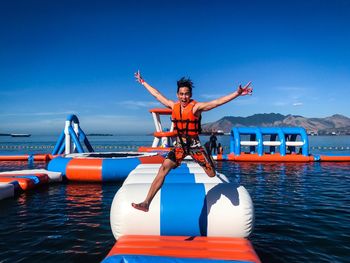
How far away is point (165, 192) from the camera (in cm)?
418

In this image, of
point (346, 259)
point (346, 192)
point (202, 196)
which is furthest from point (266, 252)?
point (346, 192)

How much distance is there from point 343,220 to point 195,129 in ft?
15.7

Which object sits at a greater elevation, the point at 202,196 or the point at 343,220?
the point at 202,196

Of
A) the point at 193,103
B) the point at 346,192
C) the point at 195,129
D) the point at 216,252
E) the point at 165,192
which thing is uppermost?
the point at 193,103

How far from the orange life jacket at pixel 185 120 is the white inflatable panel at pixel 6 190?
21.8 feet

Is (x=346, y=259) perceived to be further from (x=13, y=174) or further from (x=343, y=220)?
(x=13, y=174)

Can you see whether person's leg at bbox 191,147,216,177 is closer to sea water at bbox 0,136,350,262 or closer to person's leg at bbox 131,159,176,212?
person's leg at bbox 131,159,176,212

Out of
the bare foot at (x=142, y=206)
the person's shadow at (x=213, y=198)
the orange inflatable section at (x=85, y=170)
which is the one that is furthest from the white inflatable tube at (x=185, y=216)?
the orange inflatable section at (x=85, y=170)

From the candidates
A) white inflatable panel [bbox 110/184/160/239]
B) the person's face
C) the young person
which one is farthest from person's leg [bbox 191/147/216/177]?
white inflatable panel [bbox 110/184/160/239]

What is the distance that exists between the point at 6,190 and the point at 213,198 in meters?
7.04

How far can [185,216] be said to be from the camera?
13.0ft

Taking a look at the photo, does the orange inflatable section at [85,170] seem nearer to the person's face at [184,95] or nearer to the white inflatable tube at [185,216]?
the white inflatable tube at [185,216]

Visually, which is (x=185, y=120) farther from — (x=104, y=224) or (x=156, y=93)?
(x=104, y=224)

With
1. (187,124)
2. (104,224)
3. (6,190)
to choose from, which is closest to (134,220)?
(187,124)
